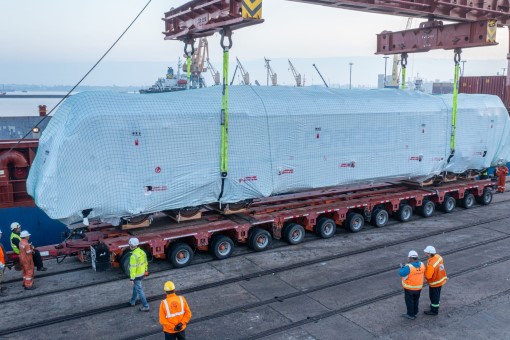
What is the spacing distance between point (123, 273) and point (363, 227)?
7.84 meters

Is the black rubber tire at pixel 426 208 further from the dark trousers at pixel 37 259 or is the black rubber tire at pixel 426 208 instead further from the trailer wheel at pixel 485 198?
the dark trousers at pixel 37 259

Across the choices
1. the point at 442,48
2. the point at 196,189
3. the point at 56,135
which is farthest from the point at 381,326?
the point at 442,48

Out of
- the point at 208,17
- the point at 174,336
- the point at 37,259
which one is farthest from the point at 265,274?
the point at 208,17

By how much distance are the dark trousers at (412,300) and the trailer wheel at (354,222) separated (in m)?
5.69

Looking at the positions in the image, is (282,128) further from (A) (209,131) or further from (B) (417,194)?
(B) (417,194)

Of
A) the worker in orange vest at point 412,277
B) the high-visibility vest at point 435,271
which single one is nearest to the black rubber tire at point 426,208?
the high-visibility vest at point 435,271

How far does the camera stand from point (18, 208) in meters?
13.3

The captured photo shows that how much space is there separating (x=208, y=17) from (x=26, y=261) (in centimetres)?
718

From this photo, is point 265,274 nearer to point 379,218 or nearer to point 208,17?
point 379,218

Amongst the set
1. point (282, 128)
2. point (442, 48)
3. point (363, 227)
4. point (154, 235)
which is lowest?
Answer: point (363, 227)

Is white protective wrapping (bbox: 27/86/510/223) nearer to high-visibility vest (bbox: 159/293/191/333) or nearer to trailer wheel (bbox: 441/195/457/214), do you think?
trailer wheel (bbox: 441/195/457/214)

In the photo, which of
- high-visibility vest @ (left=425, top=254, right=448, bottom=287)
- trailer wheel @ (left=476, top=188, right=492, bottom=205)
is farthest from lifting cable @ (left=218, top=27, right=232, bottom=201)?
trailer wheel @ (left=476, top=188, right=492, bottom=205)

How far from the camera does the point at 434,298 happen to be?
28.7ft

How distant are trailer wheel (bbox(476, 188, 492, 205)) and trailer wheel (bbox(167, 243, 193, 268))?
1268 cm
